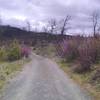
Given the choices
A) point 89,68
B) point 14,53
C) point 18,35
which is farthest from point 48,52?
point 18,35

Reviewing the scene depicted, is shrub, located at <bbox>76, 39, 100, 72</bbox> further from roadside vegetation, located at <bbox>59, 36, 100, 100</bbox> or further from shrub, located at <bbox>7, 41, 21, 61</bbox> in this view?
shrub, located at <bbox>7, 41, 21, 61</bbox>

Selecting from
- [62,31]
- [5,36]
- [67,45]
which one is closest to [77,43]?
[67,45]

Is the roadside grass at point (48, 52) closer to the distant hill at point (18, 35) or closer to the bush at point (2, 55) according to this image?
the bush at point (2, 55)

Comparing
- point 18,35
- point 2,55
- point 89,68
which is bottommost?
point 2,55

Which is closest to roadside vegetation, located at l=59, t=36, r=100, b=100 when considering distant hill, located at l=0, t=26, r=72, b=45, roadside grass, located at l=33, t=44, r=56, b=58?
roadside grass, located at l=33, t=44, r=56, b=58

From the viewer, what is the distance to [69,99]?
14750 mm

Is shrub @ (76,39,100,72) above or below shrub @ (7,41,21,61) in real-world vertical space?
above

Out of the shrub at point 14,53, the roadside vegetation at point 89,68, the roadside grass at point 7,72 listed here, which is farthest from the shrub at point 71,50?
the shrub at point 14,53

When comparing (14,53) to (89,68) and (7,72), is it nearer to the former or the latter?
(7,72)

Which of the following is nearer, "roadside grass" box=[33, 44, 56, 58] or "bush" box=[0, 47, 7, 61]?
"bush" box=[0, 47, 7, 61]

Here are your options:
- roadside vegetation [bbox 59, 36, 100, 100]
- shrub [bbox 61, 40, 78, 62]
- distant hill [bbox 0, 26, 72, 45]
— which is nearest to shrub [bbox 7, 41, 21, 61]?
shrub [bbox 61, 40, 78, 62]

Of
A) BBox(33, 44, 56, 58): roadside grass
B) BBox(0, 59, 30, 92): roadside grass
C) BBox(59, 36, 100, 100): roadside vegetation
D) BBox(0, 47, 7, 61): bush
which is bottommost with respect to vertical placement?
BBox(33, 44, 56, 58): roadside grass

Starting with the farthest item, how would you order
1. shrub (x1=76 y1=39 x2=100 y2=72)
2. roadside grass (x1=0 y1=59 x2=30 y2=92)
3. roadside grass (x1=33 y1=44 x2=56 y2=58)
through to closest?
roadside grass (x1=33 y1=44 x2=56 y2=58)
shrub (x1=76 y1=39 x2=100 y2=72)
roadside grass (x1=0 y1=59 x2=30 y2=92)

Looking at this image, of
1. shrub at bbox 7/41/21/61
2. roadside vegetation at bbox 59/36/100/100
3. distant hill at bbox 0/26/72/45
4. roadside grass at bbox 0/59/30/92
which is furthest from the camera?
distant hill at bbox 0/26/72/45
